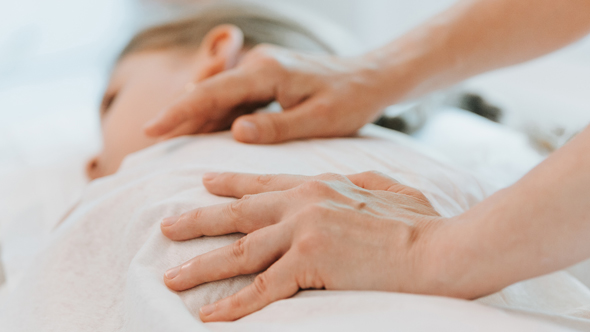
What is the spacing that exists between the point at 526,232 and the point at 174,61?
1001 millimetres

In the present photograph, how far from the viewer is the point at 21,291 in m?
0.65

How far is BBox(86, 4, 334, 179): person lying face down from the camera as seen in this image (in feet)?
3.49

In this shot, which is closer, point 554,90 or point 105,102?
point 105,102

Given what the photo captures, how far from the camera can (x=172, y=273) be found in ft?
1.75

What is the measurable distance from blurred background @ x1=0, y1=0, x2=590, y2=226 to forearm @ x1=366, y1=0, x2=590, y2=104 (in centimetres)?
12

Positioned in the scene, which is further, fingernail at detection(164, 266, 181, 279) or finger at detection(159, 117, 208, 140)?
finger at detection(159, 117, 208, 140)

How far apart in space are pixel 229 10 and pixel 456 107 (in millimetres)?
762

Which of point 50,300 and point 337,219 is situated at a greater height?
point 337,219

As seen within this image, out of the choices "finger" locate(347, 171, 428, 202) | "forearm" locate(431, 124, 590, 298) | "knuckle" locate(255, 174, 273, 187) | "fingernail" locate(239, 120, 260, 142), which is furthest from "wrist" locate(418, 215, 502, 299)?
"fingernail" locate(239, 120, 260, 142)

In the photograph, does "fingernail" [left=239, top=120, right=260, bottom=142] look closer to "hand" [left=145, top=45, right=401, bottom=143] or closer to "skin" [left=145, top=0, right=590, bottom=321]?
"hand" [left=145, top=45, right=401, bottom=143]

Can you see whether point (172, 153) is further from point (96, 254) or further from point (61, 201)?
point (61, 201)

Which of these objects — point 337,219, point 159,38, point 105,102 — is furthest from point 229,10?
point 337,219

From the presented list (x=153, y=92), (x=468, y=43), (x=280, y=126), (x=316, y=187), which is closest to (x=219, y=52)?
(x=153, y=92)

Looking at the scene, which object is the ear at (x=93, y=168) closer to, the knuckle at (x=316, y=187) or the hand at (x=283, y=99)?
the hand at (x=283, y=99)
